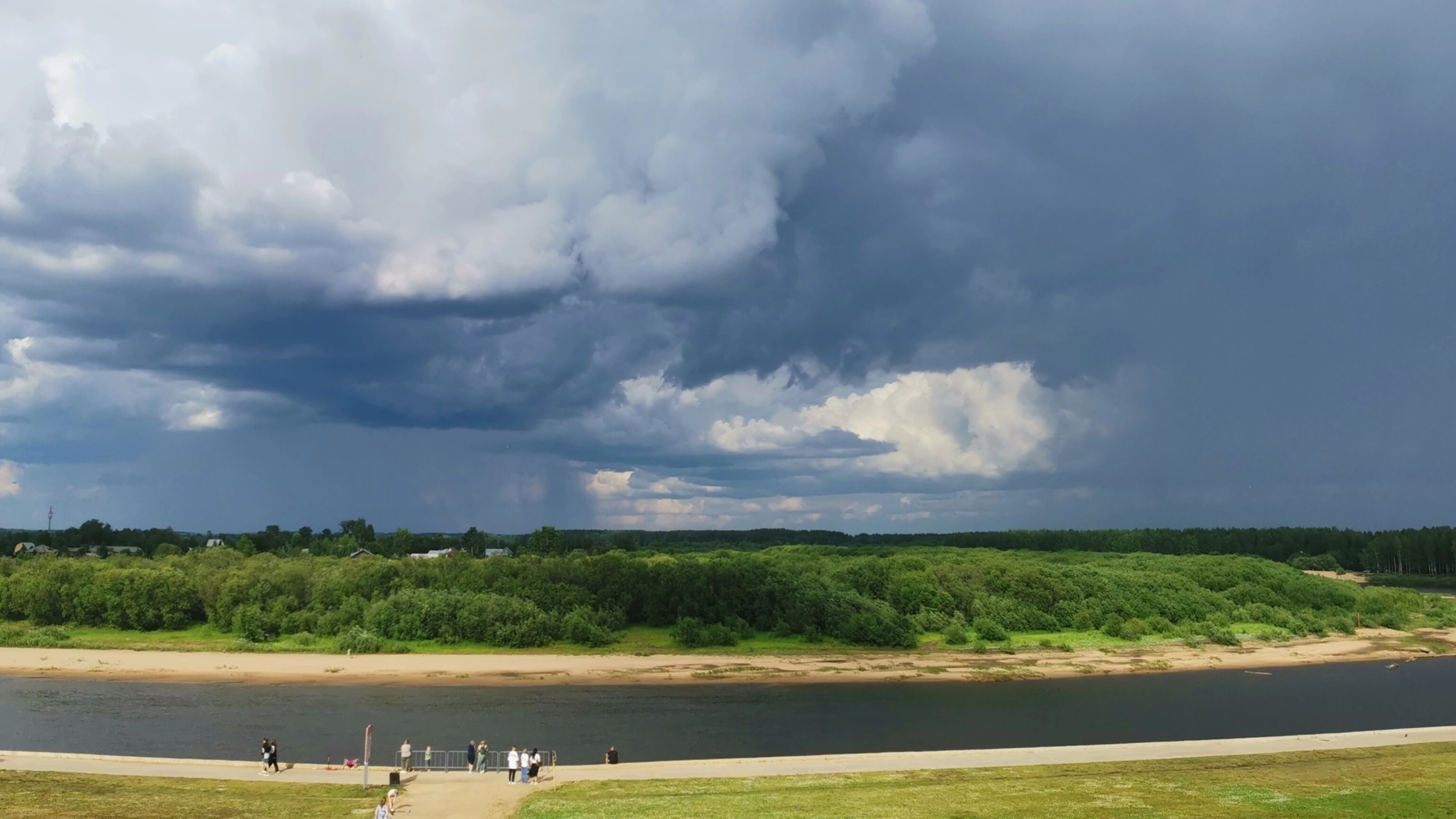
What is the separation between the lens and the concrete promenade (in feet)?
123

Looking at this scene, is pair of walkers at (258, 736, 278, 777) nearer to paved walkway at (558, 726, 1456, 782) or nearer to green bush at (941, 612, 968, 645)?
paved walkway at (558, 726, 1456, 782)

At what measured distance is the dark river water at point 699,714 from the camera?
187 feet

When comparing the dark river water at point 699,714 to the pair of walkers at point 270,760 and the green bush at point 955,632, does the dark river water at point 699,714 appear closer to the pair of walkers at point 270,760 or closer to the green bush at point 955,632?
the pair of walkers at point 270,760

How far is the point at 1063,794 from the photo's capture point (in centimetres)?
3716

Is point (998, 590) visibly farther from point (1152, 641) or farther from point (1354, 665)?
point (1354, 665)

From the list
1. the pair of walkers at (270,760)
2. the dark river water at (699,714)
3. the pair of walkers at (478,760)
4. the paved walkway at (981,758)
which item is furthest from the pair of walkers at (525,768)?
the dark river water at (699,714)

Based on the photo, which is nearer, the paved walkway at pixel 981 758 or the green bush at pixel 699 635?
the paved walkway at pixel 981 758

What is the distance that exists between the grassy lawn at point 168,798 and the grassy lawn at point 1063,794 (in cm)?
875

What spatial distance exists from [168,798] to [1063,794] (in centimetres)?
3880

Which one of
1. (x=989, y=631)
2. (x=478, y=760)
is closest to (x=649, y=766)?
(x=478, y=760)

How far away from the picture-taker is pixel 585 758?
53562 millimetres

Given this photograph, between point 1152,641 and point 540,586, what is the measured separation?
81.8 metres

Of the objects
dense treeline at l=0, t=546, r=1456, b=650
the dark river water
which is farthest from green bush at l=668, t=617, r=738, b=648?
→ the dark river water

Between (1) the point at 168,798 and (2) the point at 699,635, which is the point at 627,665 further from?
(1) the point at 168,798
